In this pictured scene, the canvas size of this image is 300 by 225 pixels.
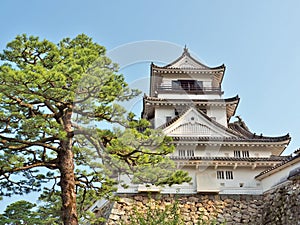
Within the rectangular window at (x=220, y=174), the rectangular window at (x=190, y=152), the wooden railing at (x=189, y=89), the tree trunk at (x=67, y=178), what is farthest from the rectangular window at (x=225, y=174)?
the tree trunk at (x=67, y=178)

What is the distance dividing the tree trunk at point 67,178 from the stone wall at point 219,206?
15.6 feet

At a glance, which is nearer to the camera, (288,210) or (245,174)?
(288,210)

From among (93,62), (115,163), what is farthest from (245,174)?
(93,62)

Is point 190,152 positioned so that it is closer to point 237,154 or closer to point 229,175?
point 229,175

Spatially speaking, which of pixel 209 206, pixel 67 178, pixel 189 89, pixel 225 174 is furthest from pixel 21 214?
pixel 189 89

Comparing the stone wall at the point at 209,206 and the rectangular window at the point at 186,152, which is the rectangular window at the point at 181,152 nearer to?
the rectangular window at the point at 186,152

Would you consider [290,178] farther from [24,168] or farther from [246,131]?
[24,168]

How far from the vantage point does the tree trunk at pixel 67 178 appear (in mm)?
6391

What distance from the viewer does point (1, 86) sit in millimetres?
6070

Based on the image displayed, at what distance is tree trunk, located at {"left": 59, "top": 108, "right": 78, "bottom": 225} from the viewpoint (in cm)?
639

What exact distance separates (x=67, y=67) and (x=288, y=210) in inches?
317

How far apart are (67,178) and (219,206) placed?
6.87m

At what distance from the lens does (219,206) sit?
11.8m

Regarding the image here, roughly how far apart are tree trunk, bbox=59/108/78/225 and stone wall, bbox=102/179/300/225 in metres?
4.76
